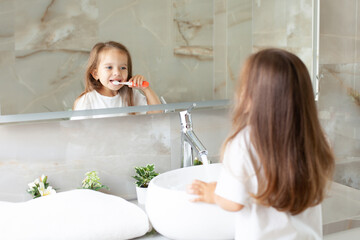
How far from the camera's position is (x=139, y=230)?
48.8 inches

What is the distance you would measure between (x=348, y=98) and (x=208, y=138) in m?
0.53

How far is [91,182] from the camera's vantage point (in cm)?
149

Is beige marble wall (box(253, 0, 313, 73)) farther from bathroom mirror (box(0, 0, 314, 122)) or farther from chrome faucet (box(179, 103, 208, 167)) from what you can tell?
chrome faucet (box(179, 103, 208, 167))

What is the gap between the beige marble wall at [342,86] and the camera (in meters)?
1.57

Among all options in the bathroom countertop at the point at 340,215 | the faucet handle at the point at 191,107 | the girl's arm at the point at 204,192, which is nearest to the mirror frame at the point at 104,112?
the faucet handle at the point at 191,107

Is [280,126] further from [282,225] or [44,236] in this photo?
[44,236]

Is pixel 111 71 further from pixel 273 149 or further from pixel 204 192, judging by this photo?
pixel 273 149

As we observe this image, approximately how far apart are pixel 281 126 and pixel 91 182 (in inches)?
28.8

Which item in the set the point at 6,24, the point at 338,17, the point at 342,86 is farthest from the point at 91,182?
the point at 338,17

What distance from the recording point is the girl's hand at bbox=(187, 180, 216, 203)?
115cm

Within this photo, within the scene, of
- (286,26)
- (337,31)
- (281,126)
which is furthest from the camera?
(286,26)

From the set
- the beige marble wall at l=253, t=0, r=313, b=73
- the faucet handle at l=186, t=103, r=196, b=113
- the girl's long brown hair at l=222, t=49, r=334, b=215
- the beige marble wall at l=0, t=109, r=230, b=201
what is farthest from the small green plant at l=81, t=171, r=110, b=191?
the beige marble wall at l=253, t=0, r=313, b=73

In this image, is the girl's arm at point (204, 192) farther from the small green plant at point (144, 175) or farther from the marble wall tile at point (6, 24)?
the marble wall tile at point (6, 24)

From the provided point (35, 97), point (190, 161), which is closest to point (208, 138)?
point (190, 161)
